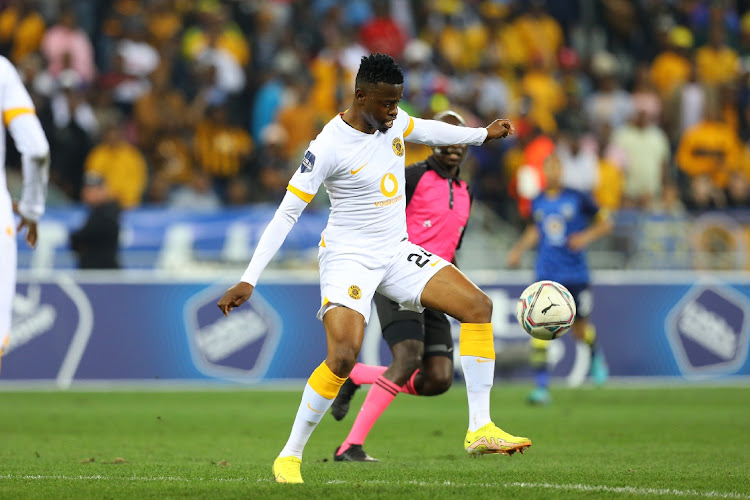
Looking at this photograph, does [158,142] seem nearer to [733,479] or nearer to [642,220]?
[642,220]

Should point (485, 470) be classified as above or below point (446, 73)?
below

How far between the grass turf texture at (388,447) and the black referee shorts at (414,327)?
33.3 inches

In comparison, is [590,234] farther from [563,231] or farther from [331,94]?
[331,94]

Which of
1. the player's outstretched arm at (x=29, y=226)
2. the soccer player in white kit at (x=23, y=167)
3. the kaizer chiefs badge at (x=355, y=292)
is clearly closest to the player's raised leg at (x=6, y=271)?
the soccer player in white kit at (x=23, y=167)

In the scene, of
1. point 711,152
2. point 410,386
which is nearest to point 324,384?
point 410,386

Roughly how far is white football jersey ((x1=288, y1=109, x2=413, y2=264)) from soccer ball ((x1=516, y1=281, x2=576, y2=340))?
1107mm

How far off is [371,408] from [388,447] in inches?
46.4

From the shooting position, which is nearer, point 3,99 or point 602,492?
point 602,492

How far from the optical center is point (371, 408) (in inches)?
330

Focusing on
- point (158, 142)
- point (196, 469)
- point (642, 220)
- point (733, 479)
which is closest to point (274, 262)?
point (158, 142)

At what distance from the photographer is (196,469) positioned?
761 centimetres

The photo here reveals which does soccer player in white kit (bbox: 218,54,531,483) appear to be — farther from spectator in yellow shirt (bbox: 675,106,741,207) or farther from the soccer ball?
spectator in yellow shirt (bbox: 675,106,741,207)

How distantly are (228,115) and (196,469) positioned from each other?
40.4 ft

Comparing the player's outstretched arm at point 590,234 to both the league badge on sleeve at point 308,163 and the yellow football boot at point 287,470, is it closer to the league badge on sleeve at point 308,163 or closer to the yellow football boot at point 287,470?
the league badge on sleeve at point 308,163
